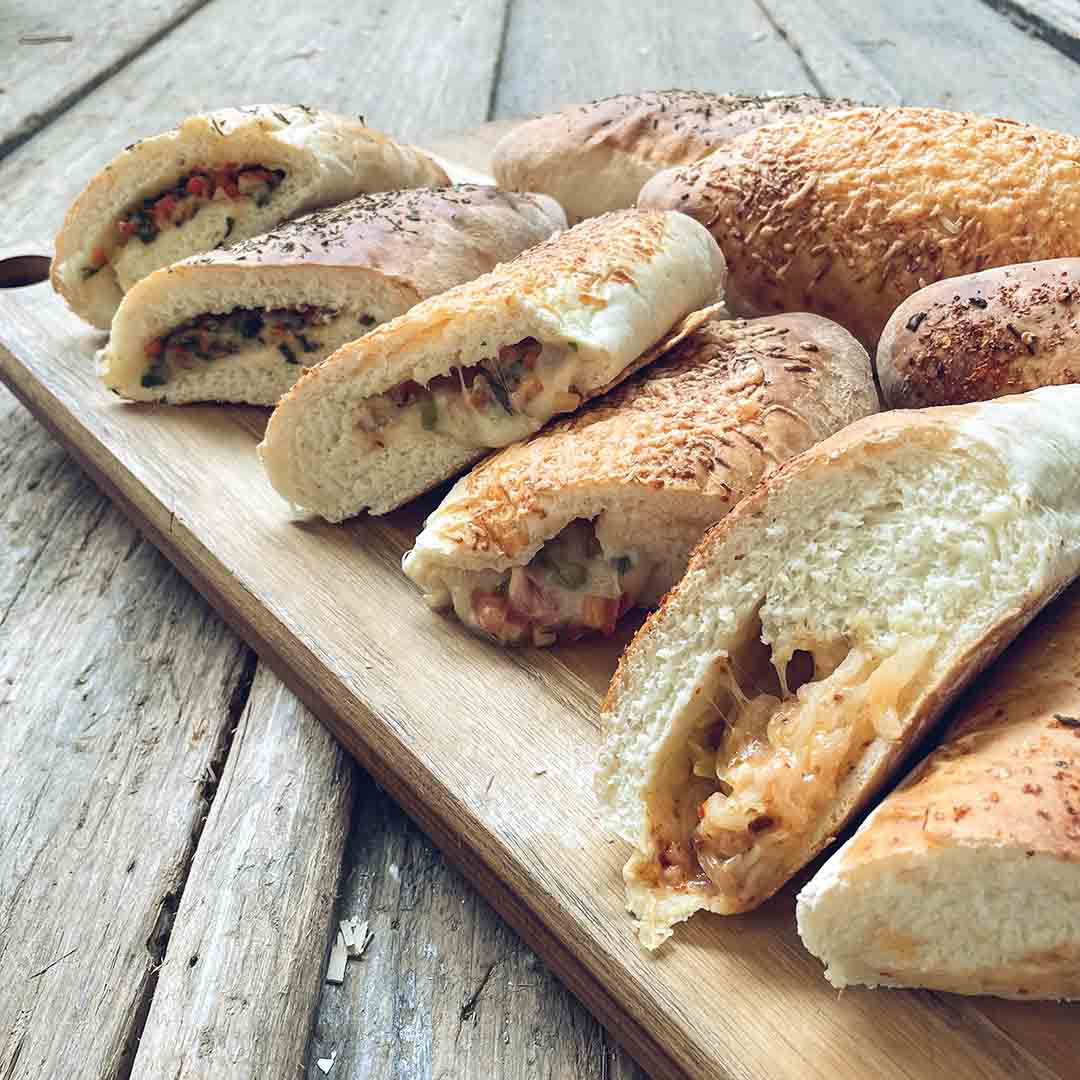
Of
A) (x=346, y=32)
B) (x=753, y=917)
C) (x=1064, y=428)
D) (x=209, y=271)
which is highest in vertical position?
(x=1064, y=428)

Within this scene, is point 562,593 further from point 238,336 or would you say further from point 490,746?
point 238,336

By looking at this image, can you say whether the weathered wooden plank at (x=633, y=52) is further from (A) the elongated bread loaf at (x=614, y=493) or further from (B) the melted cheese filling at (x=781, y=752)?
(B) the melted cheese filling at (x=781, y=752)

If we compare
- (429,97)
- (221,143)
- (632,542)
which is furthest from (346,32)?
(632,542)

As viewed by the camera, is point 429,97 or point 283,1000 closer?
point 283,1000

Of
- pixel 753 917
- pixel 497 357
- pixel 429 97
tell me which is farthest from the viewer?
pixel 429 97

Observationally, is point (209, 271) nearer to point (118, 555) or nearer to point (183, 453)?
point (183, 453)

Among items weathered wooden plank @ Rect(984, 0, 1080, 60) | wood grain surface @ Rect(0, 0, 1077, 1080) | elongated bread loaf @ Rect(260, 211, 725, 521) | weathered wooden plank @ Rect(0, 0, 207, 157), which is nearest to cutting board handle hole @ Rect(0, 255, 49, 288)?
wood grain surface @ Rect(0, 0, 1077, 1080)

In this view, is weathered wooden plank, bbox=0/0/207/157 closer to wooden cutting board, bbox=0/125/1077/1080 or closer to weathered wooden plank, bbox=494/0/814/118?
weathered wooden plank, bbox=494/0/814/118

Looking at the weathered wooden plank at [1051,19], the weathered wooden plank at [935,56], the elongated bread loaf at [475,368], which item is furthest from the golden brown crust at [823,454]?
the weathered wooden plank at [1051,19]
